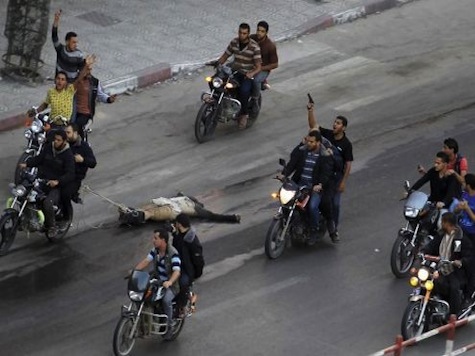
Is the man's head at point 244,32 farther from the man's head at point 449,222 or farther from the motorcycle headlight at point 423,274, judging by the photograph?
the motorcycle headlight at point 423,274

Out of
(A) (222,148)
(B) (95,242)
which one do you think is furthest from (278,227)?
(A) (222,148)

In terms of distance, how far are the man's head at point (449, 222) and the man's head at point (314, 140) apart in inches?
97.1

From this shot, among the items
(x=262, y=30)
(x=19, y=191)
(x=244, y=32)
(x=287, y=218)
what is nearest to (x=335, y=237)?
(x=287, y=218)

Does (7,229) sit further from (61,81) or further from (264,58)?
(264,58)

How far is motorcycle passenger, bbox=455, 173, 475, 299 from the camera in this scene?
1531cm

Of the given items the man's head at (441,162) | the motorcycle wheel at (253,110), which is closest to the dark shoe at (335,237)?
the man's head at (441,162)

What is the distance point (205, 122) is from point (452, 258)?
6587 mm

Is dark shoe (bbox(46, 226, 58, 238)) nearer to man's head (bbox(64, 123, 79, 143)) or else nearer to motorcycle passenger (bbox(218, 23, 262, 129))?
man's head (bbox(64, 123, 79, 143))

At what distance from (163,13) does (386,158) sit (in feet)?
24.0

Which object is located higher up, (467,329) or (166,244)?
(166,244)

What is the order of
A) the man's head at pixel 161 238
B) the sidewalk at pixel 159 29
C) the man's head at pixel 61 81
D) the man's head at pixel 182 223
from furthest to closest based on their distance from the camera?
the sidewalk at pixel 159 29 → the man's head at pixel 61 81 → the man's head at pixel 182 223 → the man's head at pixel 161 238

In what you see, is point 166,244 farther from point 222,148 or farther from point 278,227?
point 222,148

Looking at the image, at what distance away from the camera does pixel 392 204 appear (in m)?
18.8

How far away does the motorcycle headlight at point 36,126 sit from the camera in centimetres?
1808
